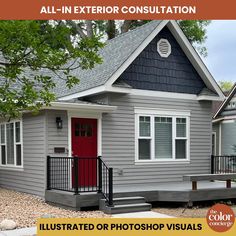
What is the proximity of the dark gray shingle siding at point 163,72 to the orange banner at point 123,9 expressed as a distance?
23.1 ft

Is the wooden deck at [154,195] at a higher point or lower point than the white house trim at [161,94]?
lower

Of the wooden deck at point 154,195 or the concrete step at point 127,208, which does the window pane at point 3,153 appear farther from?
the concrete step at point 127,208

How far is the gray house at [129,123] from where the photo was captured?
11500 mm

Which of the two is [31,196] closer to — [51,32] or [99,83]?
A: [99,83]

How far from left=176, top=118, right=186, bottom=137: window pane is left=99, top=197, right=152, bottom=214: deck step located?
3875mm

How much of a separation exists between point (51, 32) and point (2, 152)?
8.36m

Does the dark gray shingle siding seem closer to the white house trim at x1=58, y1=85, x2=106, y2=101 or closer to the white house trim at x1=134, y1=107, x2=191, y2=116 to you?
the white house trim at x1=134, y1=107, x2=191, y2=116

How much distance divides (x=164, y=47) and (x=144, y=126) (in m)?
2.73

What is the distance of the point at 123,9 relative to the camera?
5215 millimetres

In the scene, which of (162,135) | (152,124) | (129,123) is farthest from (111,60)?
(162,135)

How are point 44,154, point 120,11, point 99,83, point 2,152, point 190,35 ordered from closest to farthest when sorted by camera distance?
point 120,11
point 44,154
point 99,83
point 2,152
point 190,35

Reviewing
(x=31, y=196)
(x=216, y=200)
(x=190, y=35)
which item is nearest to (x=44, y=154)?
(x=31, y=196)

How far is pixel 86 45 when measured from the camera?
258 inches

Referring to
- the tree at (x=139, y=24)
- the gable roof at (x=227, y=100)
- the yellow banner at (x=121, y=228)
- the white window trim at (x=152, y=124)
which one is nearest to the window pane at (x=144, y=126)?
the white window trim at (x=152, y=124)
